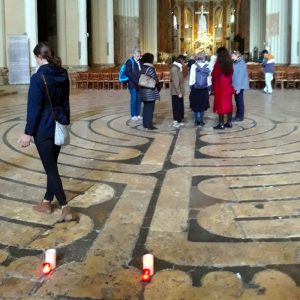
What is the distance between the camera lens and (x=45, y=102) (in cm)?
439

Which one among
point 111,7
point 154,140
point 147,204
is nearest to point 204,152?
point 154,140

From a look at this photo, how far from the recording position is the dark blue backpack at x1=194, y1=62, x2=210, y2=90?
9.60m

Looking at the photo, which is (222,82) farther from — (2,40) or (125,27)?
(125,27)

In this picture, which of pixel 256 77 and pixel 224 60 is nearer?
pixel 224 60

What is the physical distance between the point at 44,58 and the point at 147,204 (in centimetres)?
174

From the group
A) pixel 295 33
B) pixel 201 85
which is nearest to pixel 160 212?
pixel 201 85

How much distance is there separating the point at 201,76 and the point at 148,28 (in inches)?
1177

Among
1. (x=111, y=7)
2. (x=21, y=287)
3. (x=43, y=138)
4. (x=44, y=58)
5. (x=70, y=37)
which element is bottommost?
(x=21, y=287)

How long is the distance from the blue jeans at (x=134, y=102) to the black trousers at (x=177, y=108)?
1152 millimetres

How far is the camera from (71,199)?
17.1ft

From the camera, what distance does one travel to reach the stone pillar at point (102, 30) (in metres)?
29.0

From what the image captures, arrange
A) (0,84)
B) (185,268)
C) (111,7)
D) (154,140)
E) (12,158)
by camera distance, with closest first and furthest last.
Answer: (185,268)
(12,158)
(154,140)
(0,84)
(111,7)

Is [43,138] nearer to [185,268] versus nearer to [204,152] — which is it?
[185,268]

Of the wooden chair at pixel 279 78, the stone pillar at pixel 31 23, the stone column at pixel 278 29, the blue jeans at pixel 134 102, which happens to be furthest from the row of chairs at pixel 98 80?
the blue jeans at pixel 134 102
